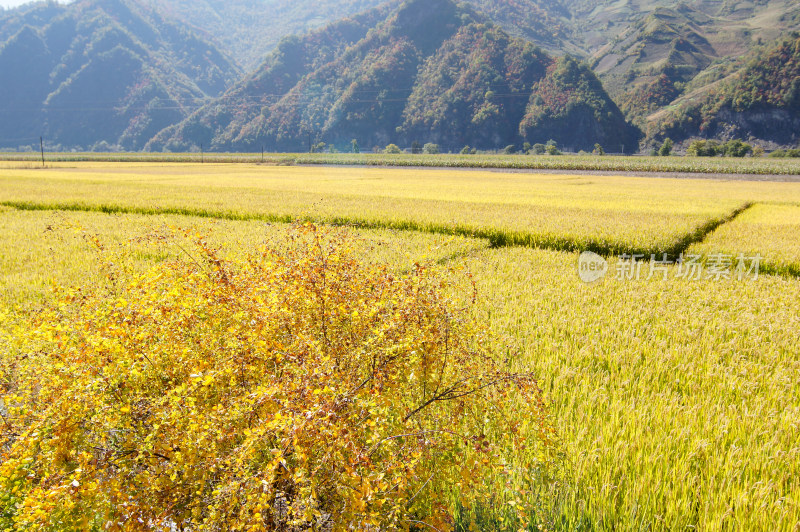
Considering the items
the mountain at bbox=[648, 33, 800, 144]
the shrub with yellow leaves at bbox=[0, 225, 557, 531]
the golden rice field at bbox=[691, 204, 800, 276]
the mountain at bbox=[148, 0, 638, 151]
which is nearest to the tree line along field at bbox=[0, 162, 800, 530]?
the golden rice field at bbox=[691, 204, 800, 276]

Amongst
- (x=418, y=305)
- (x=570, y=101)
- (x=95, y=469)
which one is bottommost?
(x=95, y=469)

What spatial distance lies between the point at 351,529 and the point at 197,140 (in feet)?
680

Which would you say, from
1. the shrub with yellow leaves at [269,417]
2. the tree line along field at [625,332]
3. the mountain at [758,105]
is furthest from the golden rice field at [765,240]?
A: the mountain at [758,105]

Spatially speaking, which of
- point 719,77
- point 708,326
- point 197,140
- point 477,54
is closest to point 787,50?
point 719,77

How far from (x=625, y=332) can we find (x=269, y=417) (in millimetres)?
5028

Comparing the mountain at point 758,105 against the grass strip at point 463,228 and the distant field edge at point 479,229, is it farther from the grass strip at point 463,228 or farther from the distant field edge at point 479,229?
the distant field edge at point 479,229

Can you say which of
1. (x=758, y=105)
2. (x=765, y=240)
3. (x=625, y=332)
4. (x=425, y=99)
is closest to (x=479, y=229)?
(x=765, y=240)

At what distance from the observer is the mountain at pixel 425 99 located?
143 m

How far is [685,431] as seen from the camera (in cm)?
334

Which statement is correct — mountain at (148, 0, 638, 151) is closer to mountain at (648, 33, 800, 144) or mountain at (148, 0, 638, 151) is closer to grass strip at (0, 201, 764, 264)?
mountain at (648, 33, 800, 144)

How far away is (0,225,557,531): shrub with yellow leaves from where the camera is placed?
1.92 meters

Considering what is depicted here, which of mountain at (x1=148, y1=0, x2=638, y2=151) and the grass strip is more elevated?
mountain at (x1=148, y1=0, x2=638, y2=151)

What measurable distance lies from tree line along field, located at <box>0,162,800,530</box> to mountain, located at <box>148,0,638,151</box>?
474ft

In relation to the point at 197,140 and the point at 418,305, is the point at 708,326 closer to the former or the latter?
the point at 418,305
